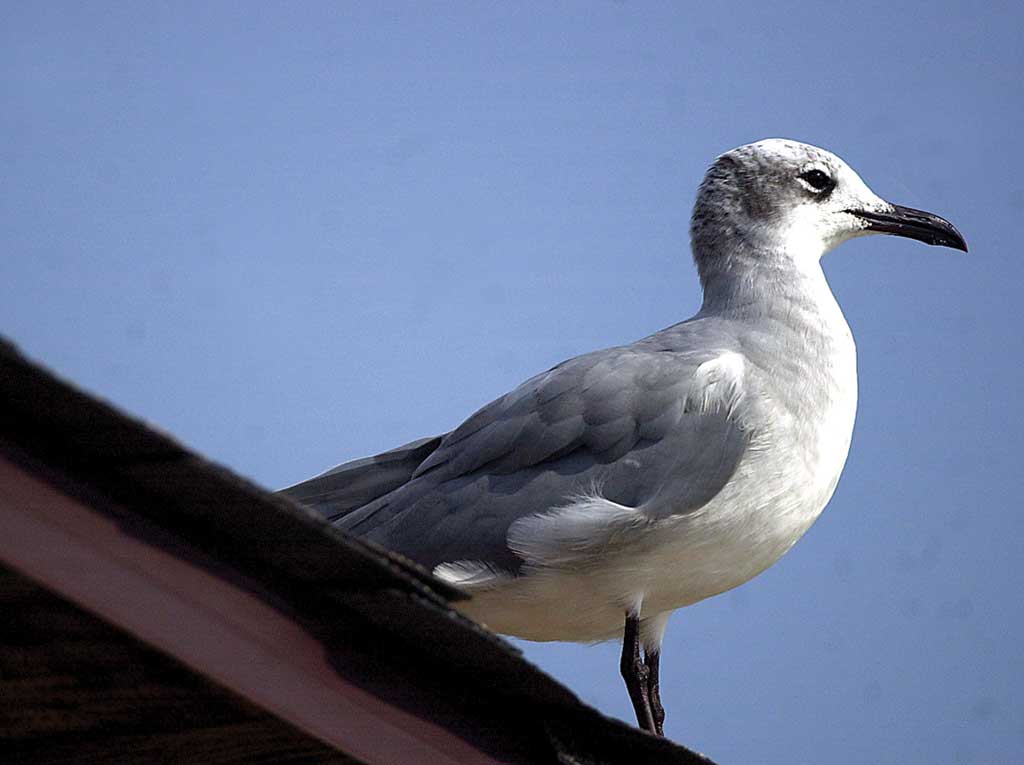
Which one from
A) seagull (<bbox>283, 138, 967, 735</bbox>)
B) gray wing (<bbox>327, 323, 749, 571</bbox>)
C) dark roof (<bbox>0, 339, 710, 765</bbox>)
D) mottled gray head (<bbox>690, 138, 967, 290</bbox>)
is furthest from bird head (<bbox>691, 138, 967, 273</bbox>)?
dark roof (<bbox>0, 339, 710, 765</bbox>)

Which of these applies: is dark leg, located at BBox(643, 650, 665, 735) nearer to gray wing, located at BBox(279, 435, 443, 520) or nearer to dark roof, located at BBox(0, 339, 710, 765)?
gray wing, located at BBox(279, 435, 443, 520)

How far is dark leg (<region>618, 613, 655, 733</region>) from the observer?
13.7 ft

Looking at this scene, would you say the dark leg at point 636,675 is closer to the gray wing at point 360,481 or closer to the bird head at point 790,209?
the gray wing at point 360,481

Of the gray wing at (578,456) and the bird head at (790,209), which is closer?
the gray wing at (578,456)

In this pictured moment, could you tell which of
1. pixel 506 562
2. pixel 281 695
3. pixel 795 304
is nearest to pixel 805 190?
pixel 795 304

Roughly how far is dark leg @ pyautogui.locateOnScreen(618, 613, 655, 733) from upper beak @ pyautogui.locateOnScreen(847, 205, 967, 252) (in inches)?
68.8

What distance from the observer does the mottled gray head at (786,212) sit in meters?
4.82

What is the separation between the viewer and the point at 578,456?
162 inches

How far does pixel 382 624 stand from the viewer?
5.61 ft

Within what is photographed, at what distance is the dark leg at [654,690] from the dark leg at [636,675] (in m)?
0.04

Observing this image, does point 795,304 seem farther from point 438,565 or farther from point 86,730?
point 86,730

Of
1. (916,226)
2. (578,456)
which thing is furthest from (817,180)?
(578,456)

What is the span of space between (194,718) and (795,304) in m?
3.10

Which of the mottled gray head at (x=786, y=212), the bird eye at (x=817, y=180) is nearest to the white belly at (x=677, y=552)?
the mottled gray head at (x=786, y=212)
